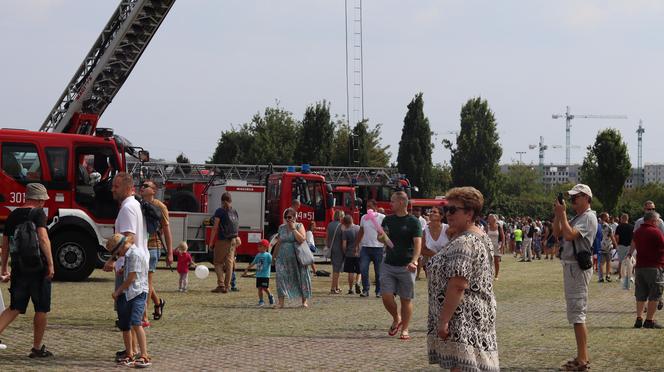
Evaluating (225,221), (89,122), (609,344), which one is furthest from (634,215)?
(609,344)

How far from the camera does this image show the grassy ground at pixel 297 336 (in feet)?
38.3

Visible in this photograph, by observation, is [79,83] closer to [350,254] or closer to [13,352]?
[350,254]

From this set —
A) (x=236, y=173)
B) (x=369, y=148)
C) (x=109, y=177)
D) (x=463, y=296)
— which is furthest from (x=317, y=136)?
(x=463, y=296)

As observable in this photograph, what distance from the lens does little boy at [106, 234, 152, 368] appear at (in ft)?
35.2

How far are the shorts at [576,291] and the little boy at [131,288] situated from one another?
4.33 meters

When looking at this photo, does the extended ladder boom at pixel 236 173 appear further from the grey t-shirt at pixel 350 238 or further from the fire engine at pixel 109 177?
the grey t-shirt at pixel 350 238

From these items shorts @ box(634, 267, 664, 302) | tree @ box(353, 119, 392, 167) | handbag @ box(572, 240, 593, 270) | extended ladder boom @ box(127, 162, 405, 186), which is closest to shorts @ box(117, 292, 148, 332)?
handbag @ box(572, 240, 593, 270)

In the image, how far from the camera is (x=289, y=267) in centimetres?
1838

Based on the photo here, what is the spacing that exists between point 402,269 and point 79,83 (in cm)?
1876

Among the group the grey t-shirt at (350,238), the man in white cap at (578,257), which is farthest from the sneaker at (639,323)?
the grey t-shirt at (350,238)

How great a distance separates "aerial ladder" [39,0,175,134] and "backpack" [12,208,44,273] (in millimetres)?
19018

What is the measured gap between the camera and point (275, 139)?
3319 inches

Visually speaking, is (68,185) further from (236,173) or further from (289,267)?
(236,173)

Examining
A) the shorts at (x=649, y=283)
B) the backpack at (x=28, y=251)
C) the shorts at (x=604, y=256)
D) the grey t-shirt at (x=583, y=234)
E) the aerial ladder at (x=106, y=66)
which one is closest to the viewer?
the backpack at (x=28, y=251)
